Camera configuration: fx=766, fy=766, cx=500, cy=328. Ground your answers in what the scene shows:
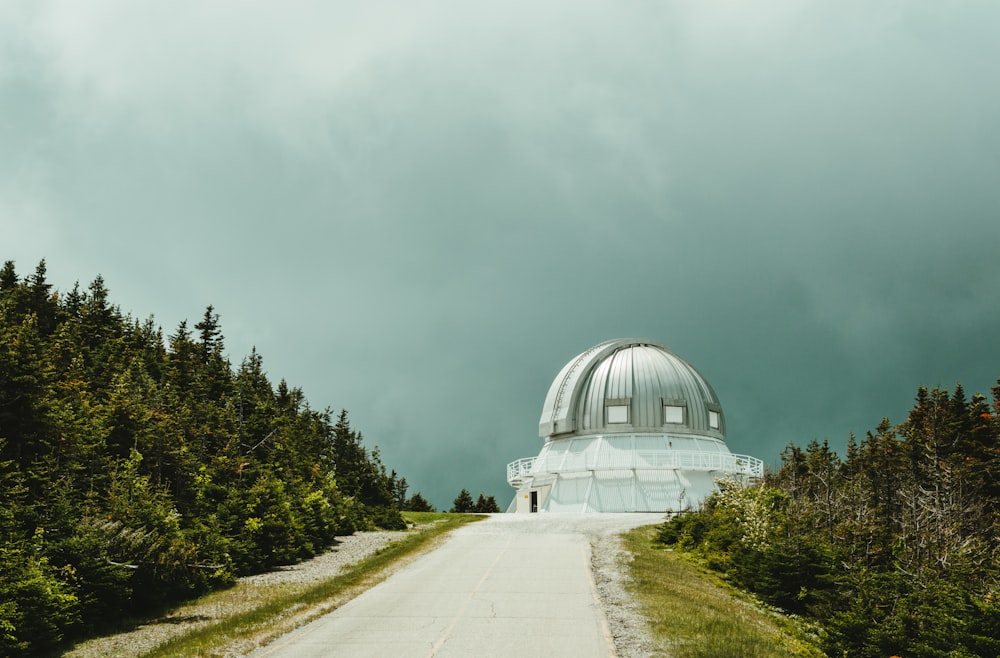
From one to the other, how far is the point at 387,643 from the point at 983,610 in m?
9.75

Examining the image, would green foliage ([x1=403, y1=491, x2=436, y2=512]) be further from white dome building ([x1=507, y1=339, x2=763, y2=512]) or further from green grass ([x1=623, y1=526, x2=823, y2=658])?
green grass ([x1=623, y1=526, x2=823, y2=658])

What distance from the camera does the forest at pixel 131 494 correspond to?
1393 centimetres

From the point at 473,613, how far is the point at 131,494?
8.64 metres

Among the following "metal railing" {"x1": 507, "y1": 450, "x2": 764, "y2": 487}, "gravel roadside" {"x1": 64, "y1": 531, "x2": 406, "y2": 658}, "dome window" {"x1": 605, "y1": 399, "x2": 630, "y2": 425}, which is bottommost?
"gravel roadside" {"x1": 64, "y1": 531, "x2": 406, "y2": 658}

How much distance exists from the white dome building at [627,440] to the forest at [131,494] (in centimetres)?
1676

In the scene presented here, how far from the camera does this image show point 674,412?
50.9 m

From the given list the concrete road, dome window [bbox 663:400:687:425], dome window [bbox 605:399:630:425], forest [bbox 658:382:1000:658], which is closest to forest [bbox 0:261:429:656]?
the concrete road

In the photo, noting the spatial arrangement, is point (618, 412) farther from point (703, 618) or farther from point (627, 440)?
point (703, 618)

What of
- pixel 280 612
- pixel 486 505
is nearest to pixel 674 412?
pixel 486 505

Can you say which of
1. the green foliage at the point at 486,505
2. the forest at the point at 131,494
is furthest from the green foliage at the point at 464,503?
the forest at the point at 131,494

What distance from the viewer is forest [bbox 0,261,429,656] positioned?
13930 millimetres

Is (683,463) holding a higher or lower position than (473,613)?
higher

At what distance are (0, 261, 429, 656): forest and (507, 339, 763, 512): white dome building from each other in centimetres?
1676

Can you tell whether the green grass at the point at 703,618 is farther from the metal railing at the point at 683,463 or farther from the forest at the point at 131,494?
the metal railing at the point at 683,463
